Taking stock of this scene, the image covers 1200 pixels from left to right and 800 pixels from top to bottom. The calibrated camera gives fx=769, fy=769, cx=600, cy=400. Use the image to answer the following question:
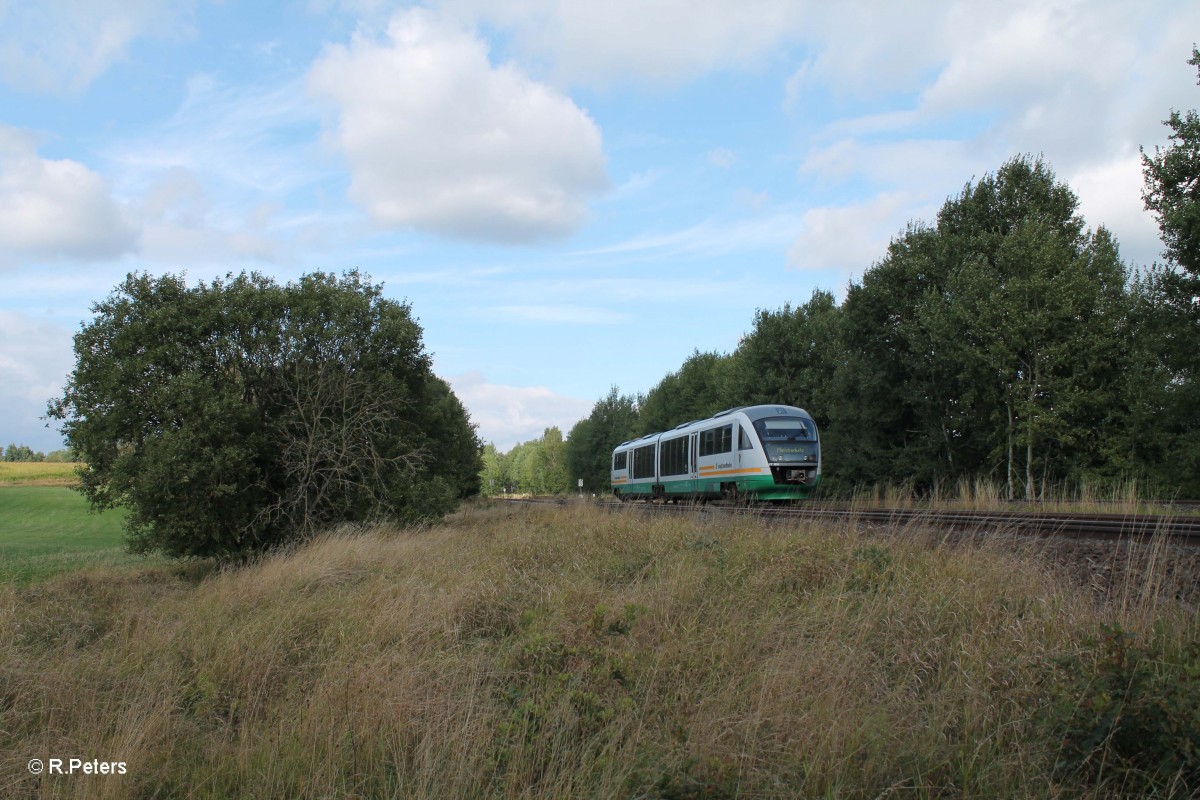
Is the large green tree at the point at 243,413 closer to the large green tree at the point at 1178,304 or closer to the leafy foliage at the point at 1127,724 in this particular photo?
the leafy foliage at the point at 1127,724

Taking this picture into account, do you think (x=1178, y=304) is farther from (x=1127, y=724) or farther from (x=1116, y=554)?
(x=1127, y=724)

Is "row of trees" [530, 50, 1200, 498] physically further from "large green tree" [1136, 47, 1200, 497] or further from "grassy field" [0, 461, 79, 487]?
"grassy field" [0, 461, 79, 487]

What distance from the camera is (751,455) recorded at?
823 inches

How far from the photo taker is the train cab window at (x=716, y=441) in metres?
22.4

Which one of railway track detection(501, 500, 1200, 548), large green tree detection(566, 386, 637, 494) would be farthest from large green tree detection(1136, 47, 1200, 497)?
large green tree detection(566, 386, 637, 494)

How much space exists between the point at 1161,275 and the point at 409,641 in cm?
2414

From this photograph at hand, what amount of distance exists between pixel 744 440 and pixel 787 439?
1.21m

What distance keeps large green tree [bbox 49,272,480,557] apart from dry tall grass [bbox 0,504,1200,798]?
Answer: 10211 mm

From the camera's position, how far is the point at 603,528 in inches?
463

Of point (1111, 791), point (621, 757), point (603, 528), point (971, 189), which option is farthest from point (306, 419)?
point (971, 189)

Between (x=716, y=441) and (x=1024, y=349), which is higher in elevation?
(x=1024, y=349)

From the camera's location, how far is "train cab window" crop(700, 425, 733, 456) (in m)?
22.4

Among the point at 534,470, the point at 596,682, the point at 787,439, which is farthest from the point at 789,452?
the point at 534,470

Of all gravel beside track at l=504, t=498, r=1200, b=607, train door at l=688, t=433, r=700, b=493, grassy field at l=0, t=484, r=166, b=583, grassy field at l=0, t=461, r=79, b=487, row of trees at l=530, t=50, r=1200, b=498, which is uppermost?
row of trees at l=530, t=50, r=1200, b=498
